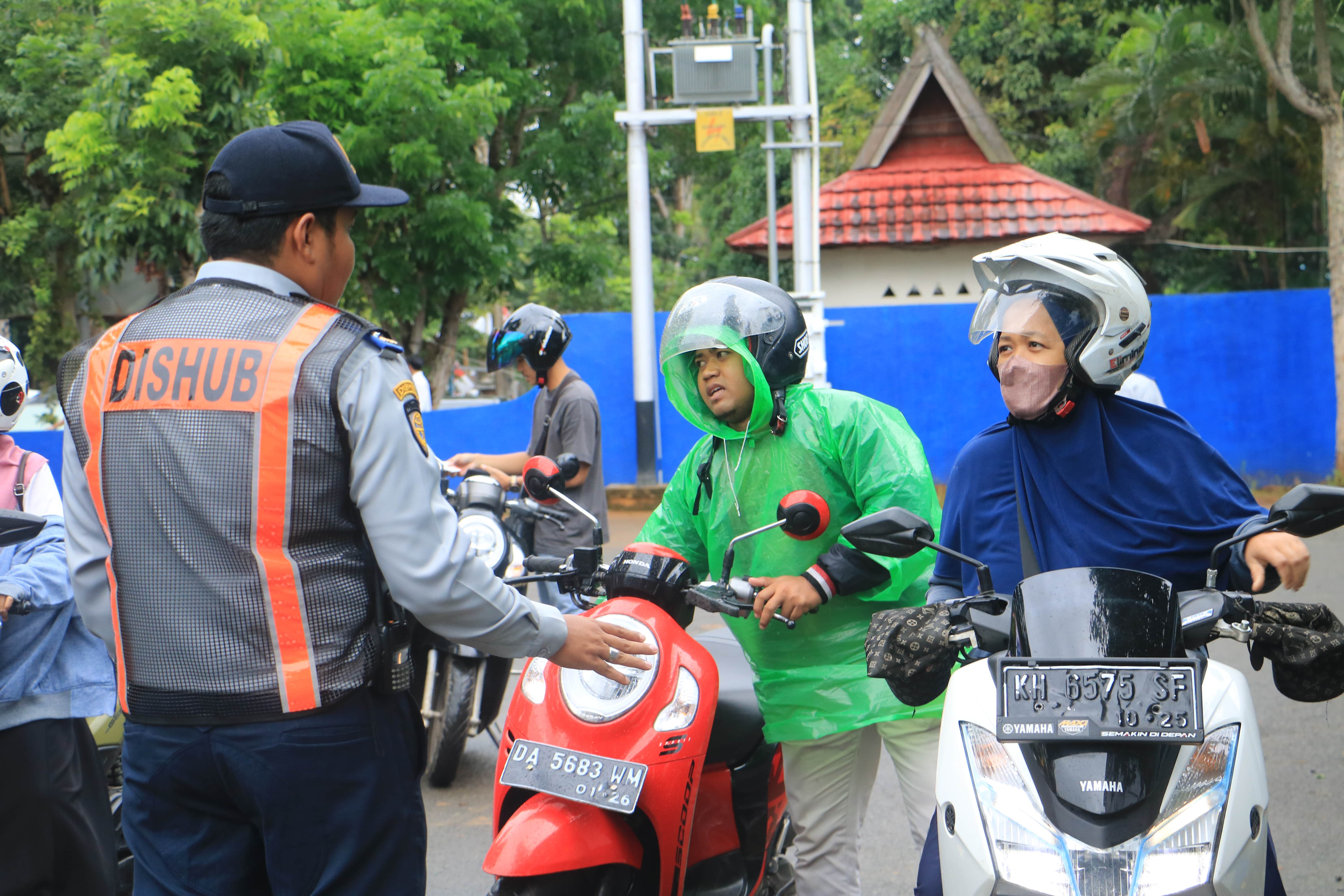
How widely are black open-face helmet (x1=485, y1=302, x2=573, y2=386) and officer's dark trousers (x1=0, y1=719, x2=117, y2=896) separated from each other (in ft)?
9.35

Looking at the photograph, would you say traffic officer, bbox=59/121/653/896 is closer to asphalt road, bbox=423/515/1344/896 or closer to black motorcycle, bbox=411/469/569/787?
asphalt road, bbox=423/515/1344/896

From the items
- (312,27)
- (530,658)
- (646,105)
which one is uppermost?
(312,27)

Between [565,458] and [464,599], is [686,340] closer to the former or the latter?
[464,599]

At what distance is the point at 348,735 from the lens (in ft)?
6.97

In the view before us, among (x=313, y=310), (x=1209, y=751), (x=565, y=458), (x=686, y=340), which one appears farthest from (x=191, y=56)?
(x=1209, y=751)

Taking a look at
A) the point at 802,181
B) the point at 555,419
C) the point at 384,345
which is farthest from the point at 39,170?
the point at 384,345

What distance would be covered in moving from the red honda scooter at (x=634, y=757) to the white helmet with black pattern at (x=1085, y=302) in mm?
695

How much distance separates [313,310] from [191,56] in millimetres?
10833

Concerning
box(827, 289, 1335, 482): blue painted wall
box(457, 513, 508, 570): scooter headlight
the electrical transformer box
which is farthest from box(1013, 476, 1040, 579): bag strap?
box(827, 289, 1335, 482): blue painted wall

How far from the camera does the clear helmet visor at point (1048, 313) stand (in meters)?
2.53

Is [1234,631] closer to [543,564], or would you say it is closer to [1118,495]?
[1118,495]

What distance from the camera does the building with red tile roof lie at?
16.0 meters

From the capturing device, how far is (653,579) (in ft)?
9.84

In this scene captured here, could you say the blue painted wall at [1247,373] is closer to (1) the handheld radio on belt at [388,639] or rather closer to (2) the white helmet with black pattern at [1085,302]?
(2) the white helmet with black pattern at [1085,302]
